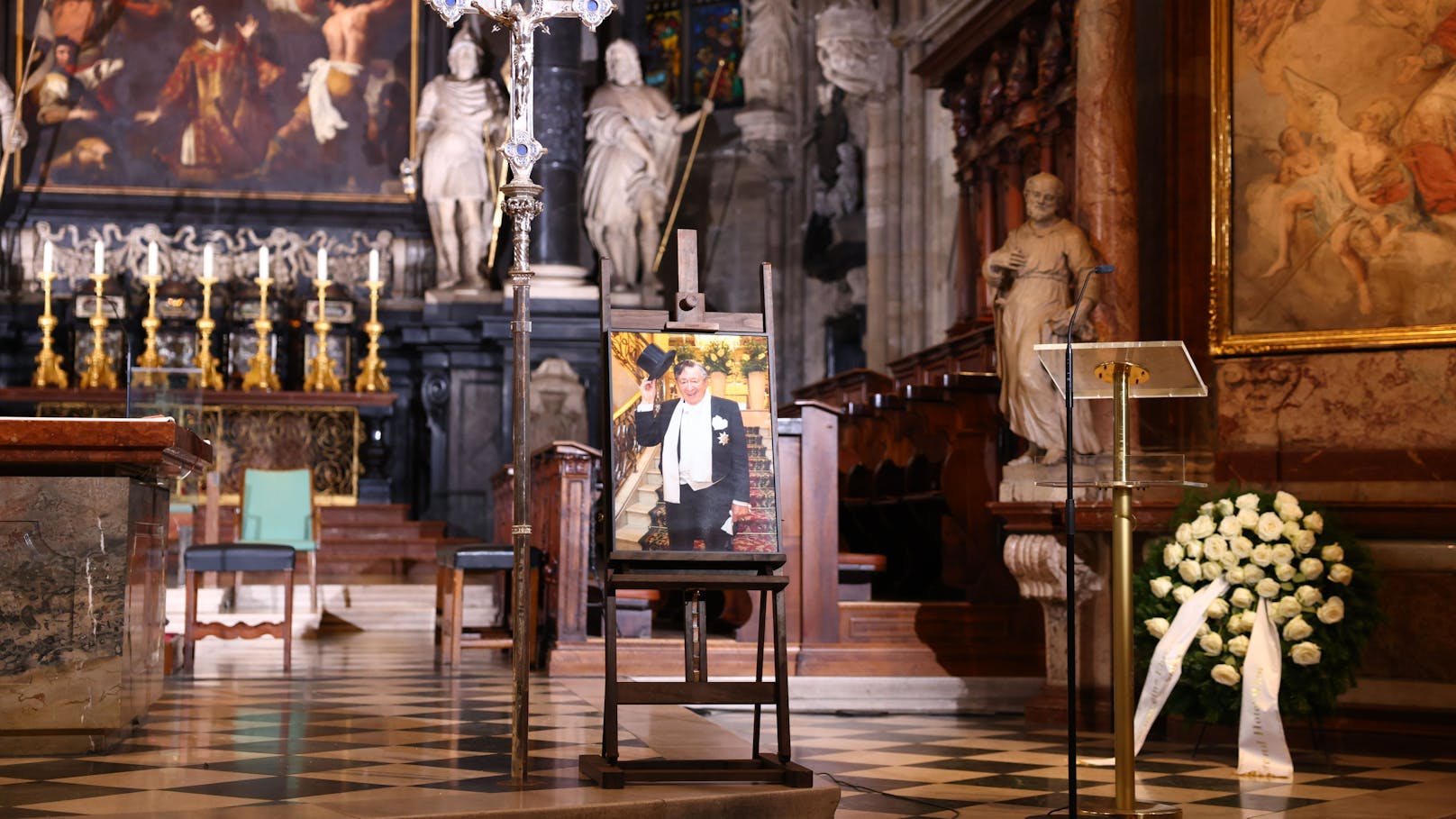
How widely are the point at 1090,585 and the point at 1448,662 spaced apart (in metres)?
1.38

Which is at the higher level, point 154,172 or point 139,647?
point 154,172

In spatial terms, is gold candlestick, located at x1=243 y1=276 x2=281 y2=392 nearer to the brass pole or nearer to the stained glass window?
the brass pole

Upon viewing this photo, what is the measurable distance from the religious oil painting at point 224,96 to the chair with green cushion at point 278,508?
5993 millimetres

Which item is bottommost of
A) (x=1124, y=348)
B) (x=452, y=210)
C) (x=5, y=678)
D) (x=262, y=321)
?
(x=5, y=678)

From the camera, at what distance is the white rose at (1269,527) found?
244 inches

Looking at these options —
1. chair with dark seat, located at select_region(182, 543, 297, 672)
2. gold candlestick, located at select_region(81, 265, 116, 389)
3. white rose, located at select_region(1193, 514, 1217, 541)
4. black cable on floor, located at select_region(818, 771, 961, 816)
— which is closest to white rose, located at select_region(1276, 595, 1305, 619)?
white rose, located at select_region(1193, 514, 1217, 541)

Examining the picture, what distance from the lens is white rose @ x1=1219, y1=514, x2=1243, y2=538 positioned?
625 centimetres

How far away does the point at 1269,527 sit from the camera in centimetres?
619

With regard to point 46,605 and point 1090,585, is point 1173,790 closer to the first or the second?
point 1090,585

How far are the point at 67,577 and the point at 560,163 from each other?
9.87m

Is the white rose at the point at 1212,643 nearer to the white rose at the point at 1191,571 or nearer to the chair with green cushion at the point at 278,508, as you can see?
the white rose at the point at 1191,571

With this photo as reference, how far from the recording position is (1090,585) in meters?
7.02

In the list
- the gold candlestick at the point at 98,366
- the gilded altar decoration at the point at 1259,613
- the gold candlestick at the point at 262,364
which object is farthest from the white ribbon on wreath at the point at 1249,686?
the gold candlestick at the point at 98,366

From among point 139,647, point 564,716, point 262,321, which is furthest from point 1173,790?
point 262,321
